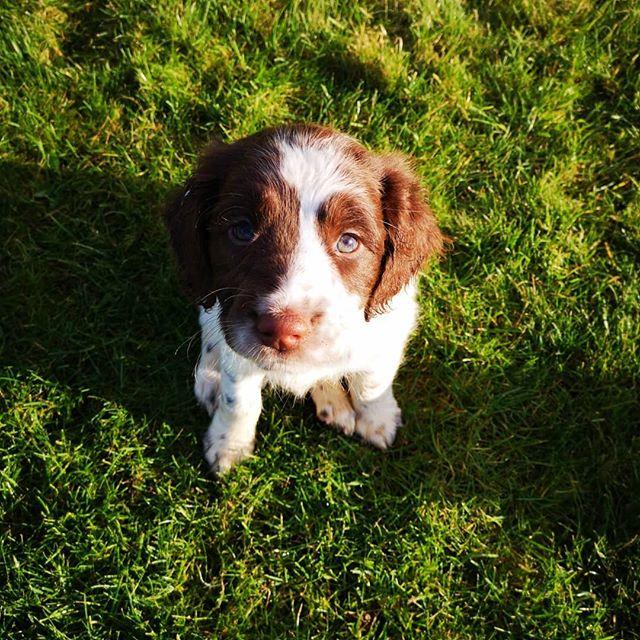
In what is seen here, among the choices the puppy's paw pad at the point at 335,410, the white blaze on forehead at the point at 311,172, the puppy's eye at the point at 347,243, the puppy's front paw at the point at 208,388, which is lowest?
the puppy's front paw at the point at 208,388

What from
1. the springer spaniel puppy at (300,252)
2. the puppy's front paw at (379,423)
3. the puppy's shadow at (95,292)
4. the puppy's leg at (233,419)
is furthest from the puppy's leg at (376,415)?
the puppy's shadow at (95,292)

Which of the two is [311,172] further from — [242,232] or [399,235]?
[399,235]

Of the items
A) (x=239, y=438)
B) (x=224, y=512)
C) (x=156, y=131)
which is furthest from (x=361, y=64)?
(x=224, y=512)

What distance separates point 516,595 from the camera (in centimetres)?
378

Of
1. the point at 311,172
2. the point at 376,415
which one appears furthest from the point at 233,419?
the point at 311,172

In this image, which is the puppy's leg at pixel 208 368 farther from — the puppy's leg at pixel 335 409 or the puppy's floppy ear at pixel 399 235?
the puppy's floppy ear at pixel 399 235

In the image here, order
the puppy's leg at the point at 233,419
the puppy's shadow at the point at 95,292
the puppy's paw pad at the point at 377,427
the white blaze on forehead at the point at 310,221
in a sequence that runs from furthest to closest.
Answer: the puppy's shadow at the point at 95,292
the puppy's paw pad at the point at 377,427
the puppy's leg at the point at 233,419
the white blaze on forehead at the point at 310,221

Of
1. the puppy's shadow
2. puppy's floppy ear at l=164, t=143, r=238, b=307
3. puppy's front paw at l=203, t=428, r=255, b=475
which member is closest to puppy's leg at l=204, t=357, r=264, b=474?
puppy's front paw at l=203, t=428, r=255, b=475

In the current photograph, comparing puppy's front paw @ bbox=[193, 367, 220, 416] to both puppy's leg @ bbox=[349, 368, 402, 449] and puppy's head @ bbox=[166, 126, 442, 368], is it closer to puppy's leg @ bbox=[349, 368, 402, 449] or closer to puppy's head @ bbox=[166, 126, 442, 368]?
puppy's leg @ bbox=[349, 368, 402, 449]

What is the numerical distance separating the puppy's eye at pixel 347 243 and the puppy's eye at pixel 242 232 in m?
0.37

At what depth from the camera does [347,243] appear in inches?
116

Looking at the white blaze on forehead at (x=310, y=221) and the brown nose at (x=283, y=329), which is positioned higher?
the white blaze on forehead at (x=310, y=221)

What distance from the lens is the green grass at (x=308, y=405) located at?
12.3 feet

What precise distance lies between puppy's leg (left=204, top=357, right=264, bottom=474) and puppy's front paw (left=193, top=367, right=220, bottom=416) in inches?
4.2
